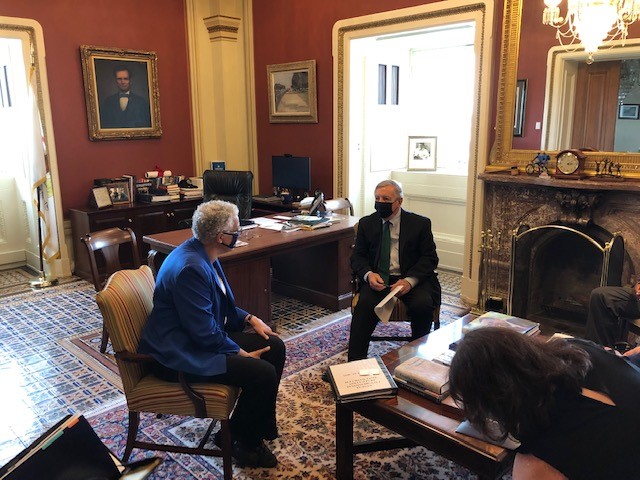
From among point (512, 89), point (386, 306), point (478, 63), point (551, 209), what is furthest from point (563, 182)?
point (386, 306)

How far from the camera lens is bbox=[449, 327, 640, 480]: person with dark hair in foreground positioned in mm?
1338

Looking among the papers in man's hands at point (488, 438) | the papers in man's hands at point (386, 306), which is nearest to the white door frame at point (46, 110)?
the papers in man's hands at point (386, 306)

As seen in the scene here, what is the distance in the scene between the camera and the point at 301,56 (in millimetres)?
5602

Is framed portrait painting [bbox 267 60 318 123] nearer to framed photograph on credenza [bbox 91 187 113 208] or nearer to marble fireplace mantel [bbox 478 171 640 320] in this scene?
framed photograph on credenza [bbox 91 187 113 208]

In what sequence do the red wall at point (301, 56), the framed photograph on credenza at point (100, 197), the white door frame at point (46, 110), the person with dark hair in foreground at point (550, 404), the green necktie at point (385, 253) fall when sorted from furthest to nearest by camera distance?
1. the red wall at point (301, 56)
2. the framed photograph on credenza at point (100, 197)
3. the white door frame at point (46, 110)
4. the green necktie at point (385, 253)
5. the person with dark hair in foreground at point (550, 404)

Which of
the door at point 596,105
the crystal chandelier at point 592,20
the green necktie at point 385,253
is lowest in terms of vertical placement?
the green necktie at point 385,253

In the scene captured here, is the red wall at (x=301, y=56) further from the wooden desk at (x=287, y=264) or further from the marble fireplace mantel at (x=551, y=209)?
the marble fireplace mantel at (x=551, y=209)

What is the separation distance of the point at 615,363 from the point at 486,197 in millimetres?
2976

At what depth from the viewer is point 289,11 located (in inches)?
220

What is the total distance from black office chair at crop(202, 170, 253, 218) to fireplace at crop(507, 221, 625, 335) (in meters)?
2.38

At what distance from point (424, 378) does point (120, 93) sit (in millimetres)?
4617

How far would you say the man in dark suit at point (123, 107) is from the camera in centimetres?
539

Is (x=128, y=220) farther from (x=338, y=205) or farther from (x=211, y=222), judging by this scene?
(x=211, y=222)

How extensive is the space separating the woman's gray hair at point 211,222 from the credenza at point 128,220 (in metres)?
3.03
